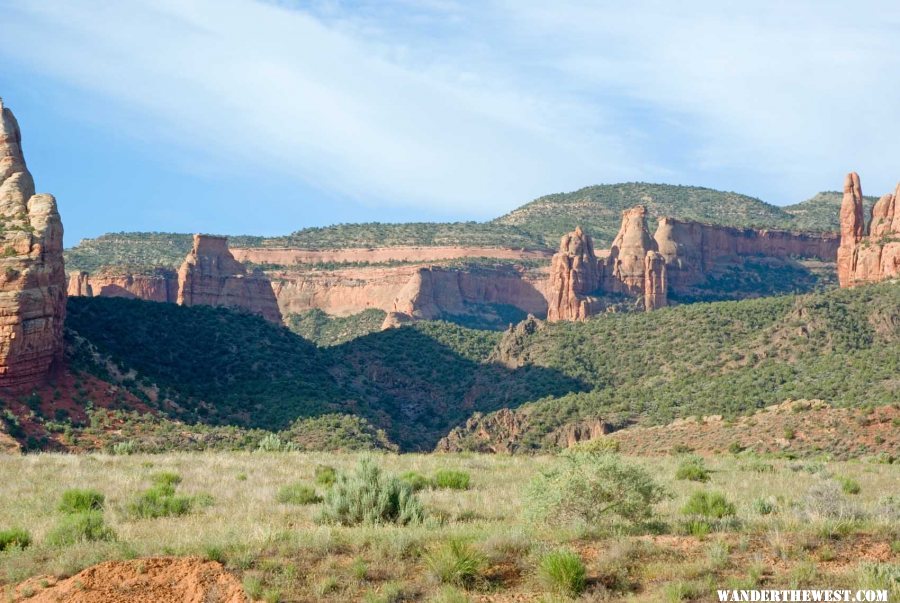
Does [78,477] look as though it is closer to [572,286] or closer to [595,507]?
[595,507]

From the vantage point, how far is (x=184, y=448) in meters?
47.0

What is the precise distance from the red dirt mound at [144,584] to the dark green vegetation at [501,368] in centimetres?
3491

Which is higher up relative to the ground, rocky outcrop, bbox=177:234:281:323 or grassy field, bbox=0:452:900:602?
rocky outcrop, bbox=177:234:281:323

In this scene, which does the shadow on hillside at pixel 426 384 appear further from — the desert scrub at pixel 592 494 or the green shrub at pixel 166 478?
the desert scrub at pixel 592 494

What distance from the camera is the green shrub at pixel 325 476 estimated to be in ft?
78.2

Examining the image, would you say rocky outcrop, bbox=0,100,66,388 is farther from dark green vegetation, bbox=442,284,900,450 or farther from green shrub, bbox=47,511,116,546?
green shrub, bbox=47,511,116,546

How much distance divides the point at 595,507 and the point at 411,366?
73226mm

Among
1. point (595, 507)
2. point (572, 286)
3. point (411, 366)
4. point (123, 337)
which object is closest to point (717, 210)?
point (572, 286)

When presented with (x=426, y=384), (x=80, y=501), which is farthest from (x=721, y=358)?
(x=80, y=501)

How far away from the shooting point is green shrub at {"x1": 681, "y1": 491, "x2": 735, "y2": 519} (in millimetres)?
18719

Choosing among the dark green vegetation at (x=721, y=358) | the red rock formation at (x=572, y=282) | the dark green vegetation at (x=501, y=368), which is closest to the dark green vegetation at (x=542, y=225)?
the red rock formation at (x=572, y=282)

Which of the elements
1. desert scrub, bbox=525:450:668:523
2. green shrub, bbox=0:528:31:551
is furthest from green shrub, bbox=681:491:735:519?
green shrub, bbox=0:528:31:551

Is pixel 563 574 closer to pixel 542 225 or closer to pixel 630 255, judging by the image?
pixel 630 255

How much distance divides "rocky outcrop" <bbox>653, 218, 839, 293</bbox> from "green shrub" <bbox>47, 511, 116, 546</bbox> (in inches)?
4379
